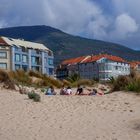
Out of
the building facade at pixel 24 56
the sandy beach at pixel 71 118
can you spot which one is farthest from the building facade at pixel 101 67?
the sandy beach at pixel 71 118

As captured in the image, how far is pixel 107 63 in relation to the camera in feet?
343

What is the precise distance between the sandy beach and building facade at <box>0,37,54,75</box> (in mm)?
57254

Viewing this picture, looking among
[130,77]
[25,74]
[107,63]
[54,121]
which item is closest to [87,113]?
[54,121]

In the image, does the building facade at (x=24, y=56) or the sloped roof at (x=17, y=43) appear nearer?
the building facade at (x=24, y=56)

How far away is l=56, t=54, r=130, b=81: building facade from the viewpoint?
104562 millimetres

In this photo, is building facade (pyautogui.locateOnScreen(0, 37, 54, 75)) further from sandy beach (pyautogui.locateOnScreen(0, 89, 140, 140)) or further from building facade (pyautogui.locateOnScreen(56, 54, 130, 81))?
sandy beach (pyautogui.locateOnScreen(0, 89, 140, 140))

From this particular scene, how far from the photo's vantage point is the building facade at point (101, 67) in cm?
10456

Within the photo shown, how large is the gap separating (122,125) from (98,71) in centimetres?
9292

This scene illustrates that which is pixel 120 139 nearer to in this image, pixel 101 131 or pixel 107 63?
pixel 101 131

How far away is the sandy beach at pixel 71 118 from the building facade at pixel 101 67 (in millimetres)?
83879

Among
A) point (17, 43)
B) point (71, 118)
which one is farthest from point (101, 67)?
point (71, 118)

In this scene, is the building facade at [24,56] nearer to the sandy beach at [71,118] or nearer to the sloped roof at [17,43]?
the sloped roof at [17,43]

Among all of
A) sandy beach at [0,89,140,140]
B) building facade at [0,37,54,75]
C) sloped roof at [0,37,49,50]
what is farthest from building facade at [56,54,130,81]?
sandy beach at [0,89,140,140]

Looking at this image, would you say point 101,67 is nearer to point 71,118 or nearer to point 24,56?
point 24,56
